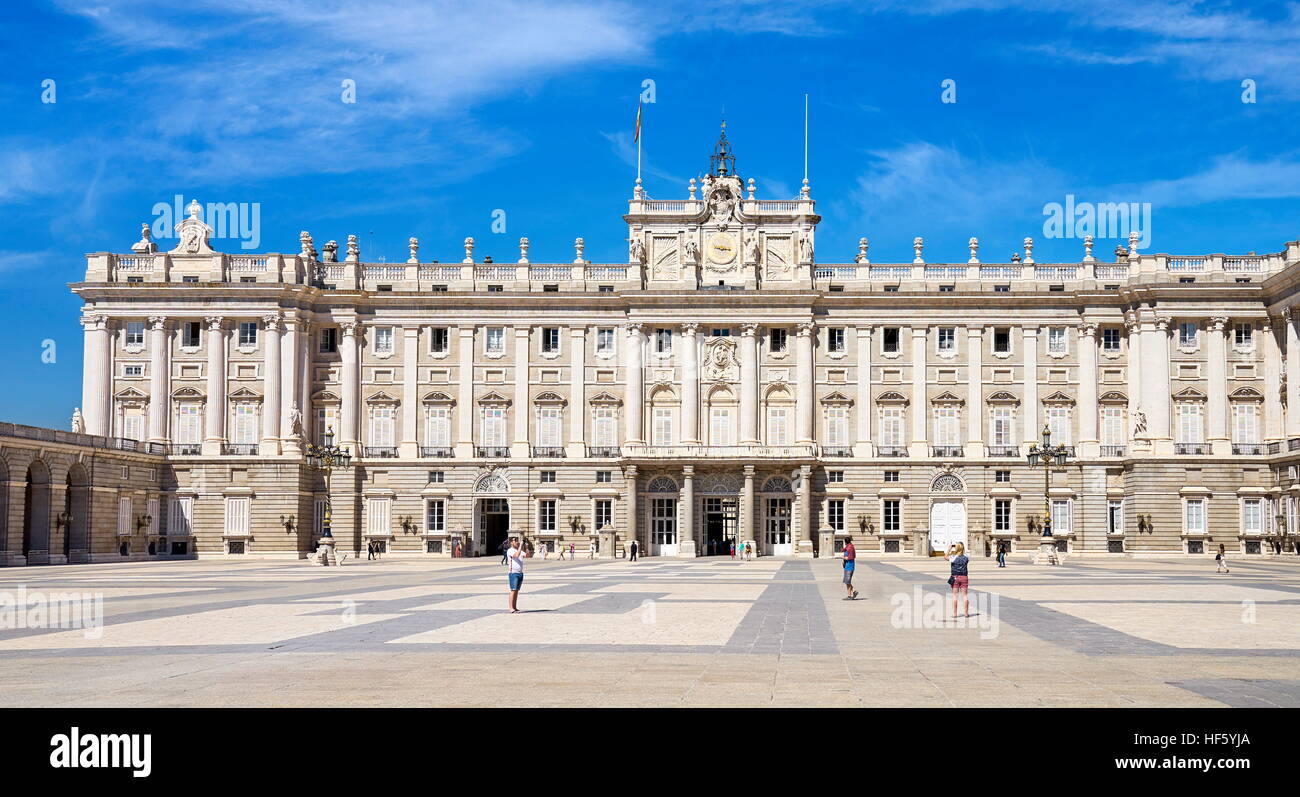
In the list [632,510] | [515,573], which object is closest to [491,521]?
[632,510]

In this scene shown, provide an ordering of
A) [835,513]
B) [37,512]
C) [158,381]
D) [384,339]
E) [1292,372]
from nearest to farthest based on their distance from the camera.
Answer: [37,512] < [1292,372] < [158,381] < [835,513] < [384,339]

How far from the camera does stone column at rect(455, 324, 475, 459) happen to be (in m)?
74.3

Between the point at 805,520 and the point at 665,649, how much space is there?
5372cm

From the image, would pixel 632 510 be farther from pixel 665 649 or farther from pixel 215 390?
pixel 665 649

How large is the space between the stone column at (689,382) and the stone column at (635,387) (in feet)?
7.68

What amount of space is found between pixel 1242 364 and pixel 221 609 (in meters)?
61.5

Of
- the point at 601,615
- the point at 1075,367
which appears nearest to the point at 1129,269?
the point at 1075,367

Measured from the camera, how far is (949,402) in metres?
74.2

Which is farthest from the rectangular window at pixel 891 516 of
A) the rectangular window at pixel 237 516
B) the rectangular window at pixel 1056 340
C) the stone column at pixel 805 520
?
the rectangular window at pixel 237 516

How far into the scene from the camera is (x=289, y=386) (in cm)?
7200

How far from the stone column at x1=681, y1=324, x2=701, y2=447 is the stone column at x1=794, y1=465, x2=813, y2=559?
6538mm

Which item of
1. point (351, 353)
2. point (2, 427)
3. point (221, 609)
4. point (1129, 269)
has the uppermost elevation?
point (1129, 269)

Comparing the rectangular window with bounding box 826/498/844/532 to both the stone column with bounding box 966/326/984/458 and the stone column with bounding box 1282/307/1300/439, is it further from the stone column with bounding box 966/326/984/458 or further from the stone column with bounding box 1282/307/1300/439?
the stone column with bounding box 1282/307/1300/439
